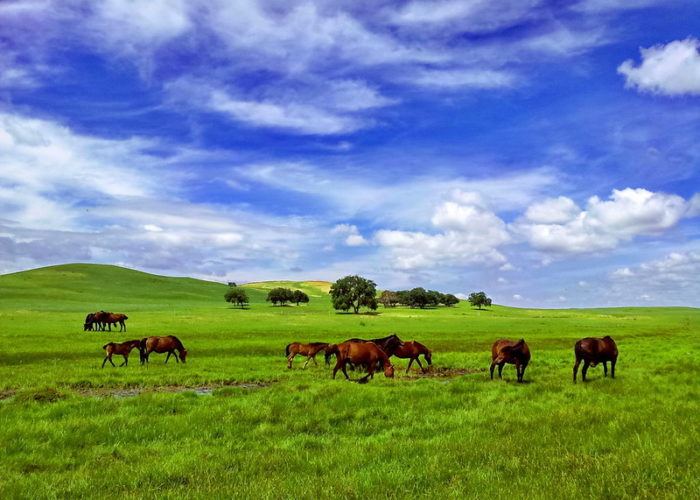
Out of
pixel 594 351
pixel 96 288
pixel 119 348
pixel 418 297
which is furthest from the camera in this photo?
pixel 418 297

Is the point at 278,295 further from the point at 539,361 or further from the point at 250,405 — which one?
the point at 250,405

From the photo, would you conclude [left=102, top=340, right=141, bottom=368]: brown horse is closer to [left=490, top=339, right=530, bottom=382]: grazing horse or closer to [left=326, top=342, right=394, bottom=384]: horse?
[left=326, top=342, right=394, bottom=384]: horse

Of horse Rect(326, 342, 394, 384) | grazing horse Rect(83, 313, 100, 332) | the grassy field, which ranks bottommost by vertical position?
grazing horse Rect(83, 313, 100, 332)

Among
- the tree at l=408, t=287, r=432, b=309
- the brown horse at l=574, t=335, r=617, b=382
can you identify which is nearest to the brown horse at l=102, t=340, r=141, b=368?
the brown horse at l=574, t=335, r=617, b=382

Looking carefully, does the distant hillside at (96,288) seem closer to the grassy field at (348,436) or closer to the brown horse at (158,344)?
the brown horse at (158,344)

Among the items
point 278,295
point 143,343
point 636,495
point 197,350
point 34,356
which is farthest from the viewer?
point 278,295

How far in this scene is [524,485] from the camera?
22.6 ft

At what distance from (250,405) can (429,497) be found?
8361 mm

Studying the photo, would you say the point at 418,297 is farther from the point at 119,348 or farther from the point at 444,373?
the point at 119,348

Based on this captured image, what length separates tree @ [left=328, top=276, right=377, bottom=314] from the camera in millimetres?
112312

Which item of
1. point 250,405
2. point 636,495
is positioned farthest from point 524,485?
point 250,405

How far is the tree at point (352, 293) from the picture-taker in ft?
368

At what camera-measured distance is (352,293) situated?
11306 cm

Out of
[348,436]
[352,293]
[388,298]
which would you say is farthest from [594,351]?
[388,298]
